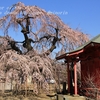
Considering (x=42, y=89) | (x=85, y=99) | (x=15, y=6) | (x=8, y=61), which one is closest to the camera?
(x=85, y=99)

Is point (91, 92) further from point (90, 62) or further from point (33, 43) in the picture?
point (33, 43)

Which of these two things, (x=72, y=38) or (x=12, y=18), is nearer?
(x=12, y=18)

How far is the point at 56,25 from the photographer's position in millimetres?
18859

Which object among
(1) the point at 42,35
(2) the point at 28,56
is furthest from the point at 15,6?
(2) the point at 28,56

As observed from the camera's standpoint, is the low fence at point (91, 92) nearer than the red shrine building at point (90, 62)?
Yes

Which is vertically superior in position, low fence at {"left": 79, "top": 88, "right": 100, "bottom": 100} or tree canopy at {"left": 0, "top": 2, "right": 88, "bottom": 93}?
tree canopy at {"left": 0, "top": 2, "right": 88, "bottom": 93}

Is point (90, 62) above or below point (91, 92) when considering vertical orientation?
above

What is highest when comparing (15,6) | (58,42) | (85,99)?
(15,6)

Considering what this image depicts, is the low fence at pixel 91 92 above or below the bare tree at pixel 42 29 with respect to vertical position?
below

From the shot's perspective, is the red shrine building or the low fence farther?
the red shrine building

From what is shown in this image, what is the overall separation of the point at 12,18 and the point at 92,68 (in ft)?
26.5

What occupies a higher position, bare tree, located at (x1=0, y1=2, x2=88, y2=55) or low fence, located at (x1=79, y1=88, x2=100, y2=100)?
bare tree, located at (x1=0, y1=2, x2=88, y2=55)

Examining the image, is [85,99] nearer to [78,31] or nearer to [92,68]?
[92,68]

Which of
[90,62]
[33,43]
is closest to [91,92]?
[90,62]
